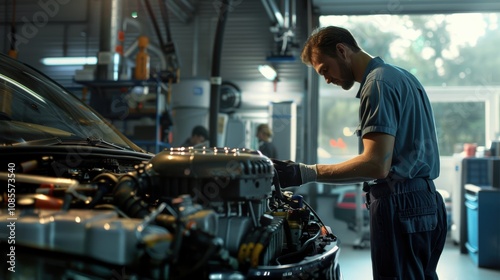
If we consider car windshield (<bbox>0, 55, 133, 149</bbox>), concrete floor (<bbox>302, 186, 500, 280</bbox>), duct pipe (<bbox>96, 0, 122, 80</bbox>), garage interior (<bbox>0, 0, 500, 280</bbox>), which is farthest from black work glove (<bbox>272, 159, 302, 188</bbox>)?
duct pipe (<bbox>96, 0, 122, 80</bbox>)

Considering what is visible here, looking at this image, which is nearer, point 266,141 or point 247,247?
point 247,247

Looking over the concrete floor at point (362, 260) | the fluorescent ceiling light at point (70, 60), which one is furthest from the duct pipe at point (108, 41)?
the concrete floor at point (362, 260)

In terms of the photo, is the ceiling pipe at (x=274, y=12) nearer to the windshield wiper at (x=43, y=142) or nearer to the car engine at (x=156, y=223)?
the windshield wiper at (x=43, y=142)

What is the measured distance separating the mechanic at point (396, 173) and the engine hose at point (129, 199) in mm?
609

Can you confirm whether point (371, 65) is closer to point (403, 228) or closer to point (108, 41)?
point (403, 228)

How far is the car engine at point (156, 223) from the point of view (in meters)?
1.21

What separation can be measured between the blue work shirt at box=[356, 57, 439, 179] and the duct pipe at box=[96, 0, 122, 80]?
4.37 metres

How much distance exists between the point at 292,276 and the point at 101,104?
5081 millimetres

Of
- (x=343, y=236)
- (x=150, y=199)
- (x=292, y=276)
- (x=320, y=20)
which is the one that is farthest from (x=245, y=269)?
(x=320, y=20)

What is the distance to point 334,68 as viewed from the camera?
202 cm

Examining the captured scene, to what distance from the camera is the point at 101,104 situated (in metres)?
6.11

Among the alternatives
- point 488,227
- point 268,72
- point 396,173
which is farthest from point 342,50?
point 268,72

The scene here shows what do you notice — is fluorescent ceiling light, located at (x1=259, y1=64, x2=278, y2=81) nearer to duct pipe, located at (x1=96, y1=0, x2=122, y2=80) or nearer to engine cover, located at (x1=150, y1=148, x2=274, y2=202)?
duct pipe, located at (x1=96, y1=0, x2=122, y2=80)

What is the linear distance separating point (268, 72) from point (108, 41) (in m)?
2.45
